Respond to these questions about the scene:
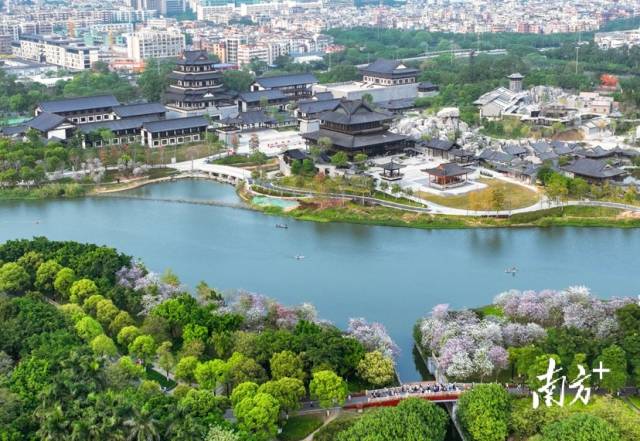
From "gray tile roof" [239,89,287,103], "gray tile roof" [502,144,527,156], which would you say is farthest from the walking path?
"gray tile roof" [239,89,287,103]

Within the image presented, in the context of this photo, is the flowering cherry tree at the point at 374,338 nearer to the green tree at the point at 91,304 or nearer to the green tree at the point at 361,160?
the green tree at the point at 91,304

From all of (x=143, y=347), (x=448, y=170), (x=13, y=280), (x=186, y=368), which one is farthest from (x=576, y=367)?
(x=448, y=170)

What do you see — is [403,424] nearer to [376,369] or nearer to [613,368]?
[376,369]

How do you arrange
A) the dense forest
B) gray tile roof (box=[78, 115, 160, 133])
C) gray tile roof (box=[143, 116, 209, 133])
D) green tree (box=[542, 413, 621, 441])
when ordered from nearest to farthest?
green tree (box=[542, 413, 621, 441]), the dense forest, gray tile roof (box=[143, 116, 209, 133]), gray tile roof (box=[78, 115, 160, 133])

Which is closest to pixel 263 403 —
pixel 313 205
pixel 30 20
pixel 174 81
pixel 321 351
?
pixel 321 351

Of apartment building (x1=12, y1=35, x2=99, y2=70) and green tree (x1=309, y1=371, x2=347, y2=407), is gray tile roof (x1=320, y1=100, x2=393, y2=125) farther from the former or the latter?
apartment building (x1=12, y1=35, x2=99, y2=70)

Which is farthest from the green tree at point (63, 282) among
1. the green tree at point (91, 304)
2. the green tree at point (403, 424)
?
the green tree at point (403, 424)
